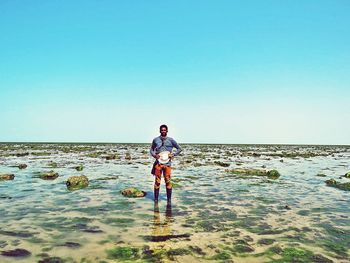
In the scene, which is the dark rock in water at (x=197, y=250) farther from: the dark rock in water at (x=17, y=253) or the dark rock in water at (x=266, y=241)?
the dark rock in water at (x=17, y=253)

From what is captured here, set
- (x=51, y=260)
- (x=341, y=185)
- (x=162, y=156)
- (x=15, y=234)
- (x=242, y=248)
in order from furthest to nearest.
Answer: (x=341, y=185), (x=162, y=156), (x=15, y=234), (x=242, y=248), (x=51, y=260)

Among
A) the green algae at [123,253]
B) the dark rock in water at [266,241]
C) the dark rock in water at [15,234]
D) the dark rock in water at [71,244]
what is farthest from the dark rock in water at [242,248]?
the dark rock in water at [15,234]

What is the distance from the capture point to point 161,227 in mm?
9141

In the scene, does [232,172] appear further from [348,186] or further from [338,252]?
[338,252]

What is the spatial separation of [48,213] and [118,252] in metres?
4.81

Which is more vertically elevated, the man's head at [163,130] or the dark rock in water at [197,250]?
the man's head at [163,130]

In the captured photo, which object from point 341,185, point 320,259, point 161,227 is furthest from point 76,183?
point 341,185

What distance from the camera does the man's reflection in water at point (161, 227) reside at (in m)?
8.16

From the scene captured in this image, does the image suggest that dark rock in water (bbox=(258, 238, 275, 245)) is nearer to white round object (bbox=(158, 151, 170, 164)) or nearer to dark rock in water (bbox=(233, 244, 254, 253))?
dark rock in water (bbox=(233, 244, 254, 253))

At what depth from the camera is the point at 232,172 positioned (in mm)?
25078

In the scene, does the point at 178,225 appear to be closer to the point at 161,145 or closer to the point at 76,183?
the point at 161,145

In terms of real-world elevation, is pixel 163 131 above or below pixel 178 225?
above

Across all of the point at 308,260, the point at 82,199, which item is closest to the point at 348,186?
the point at 308,260

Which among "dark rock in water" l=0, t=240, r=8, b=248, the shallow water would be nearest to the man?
the shallow water
